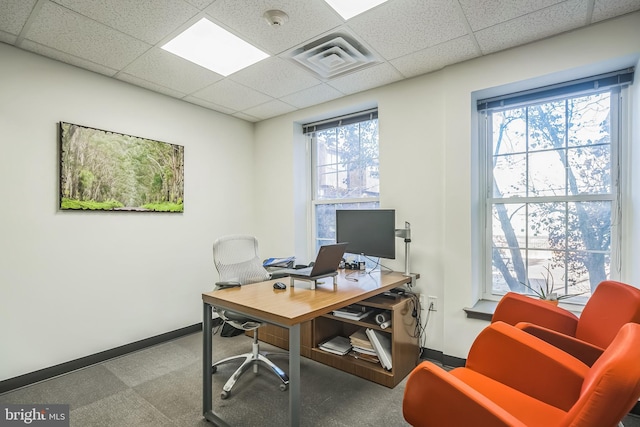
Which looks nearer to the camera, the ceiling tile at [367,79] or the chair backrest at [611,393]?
the chair backrest at [611,393]

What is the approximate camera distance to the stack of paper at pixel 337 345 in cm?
269

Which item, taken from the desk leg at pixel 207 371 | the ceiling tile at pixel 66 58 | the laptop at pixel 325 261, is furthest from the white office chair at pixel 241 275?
the ceiling tile at pixel 66 58

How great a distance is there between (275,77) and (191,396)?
270 cm

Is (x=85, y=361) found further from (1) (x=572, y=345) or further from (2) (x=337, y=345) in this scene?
(1) (x=572, y=345)

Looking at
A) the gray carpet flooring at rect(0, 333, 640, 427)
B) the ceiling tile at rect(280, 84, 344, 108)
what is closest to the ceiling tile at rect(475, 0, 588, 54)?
the ceiling tile at rect(280, 84, 344, 108)

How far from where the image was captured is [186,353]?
9.84ft

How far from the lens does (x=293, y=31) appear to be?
221 cm

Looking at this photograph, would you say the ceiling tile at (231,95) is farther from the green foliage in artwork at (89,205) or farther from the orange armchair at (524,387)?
the orange armchair at (524,387)

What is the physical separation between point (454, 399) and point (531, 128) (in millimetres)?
2370

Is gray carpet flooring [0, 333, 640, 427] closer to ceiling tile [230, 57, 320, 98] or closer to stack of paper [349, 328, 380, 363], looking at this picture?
stack of paper [349, 328, 380, 363]

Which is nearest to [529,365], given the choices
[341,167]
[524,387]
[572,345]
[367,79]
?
[524,387]

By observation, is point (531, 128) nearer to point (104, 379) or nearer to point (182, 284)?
point (182, 284)

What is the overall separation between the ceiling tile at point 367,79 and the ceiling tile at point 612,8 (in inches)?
53.6

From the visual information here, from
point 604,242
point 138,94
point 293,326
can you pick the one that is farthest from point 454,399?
point 138,94
